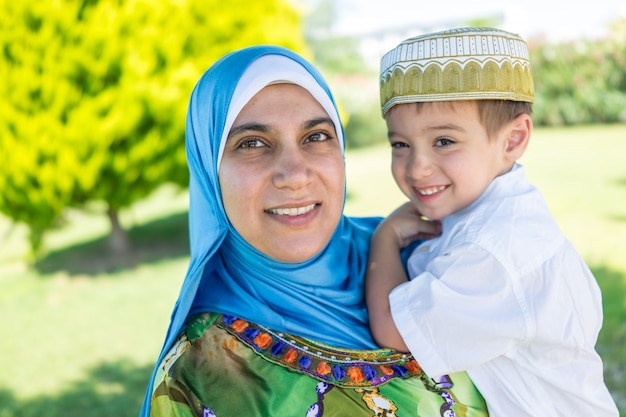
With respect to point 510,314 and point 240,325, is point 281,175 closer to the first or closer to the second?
Answer: point 240,325

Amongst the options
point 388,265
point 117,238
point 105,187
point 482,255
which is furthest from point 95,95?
point 482,255

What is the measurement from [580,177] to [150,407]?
9.35 m

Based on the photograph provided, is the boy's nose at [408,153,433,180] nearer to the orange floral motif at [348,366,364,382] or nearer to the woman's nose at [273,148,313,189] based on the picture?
the woman's nose at [273,148,313,189]

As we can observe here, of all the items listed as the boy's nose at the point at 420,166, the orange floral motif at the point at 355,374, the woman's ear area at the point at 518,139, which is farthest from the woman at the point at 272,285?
the woman's ear area at the point at 518,139

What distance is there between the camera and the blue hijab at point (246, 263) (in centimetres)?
170

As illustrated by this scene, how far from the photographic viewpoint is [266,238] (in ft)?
5.49

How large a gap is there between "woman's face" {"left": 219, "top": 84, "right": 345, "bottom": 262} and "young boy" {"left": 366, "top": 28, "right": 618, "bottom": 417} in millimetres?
269

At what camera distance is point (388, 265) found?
1.88 m

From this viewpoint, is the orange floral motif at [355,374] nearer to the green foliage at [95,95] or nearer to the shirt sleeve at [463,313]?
the shirt sleeve at [463,313]

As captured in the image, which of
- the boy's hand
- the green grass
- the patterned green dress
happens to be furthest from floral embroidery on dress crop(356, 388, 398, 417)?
the green grass

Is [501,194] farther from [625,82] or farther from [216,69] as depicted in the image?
[625,82]

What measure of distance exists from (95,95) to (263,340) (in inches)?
217

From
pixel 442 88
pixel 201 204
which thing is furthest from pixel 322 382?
pixel 442 88

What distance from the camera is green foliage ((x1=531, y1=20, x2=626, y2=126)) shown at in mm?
15477
